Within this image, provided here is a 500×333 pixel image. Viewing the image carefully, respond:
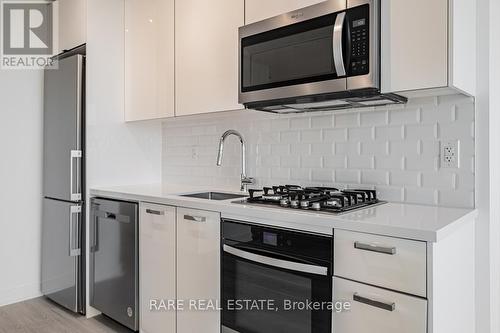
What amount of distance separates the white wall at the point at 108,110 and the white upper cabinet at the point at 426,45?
6.84 ft

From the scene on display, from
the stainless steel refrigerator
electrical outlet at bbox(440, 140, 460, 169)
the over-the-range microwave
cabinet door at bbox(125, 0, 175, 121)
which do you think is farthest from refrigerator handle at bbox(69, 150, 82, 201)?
electrical outlet at bbox(440, 140, 460, 169)

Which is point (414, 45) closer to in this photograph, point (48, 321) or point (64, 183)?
point (64, 183)

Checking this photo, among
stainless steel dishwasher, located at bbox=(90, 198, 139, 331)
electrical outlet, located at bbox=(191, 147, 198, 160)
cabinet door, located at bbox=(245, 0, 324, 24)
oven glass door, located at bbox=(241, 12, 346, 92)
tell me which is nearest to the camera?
oven glass door, located at bbox=(241, 12, 346, 92)

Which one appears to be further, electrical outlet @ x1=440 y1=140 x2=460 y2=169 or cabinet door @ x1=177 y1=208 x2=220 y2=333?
cabinet door @ x1=177 y1=208 x2=220 y2=333

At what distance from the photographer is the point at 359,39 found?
162 centimetres

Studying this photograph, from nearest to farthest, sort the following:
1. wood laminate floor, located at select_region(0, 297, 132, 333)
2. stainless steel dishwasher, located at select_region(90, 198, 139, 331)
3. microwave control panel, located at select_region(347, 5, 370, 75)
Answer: microwave control panel, located at select_region(347, 5, 370, 75), stainless steel dishwasher, located at select_region(90, 198, 139, 331), wood laminate floor, located at select_region(0, 297, 132, 333)

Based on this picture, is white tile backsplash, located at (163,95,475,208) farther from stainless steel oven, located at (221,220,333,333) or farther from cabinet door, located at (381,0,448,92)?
stainless steel oven, located at (221,220,333,333)

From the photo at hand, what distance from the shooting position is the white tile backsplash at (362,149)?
1.75 m

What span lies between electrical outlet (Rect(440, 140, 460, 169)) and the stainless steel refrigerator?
7.75 ft

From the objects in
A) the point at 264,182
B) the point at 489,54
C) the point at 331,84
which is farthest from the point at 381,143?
the point at 264,182

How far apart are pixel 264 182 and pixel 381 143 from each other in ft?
2.75

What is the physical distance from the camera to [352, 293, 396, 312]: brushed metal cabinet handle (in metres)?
1.29

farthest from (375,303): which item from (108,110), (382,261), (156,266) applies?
(108,110)

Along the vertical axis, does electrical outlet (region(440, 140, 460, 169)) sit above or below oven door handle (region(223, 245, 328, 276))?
above
